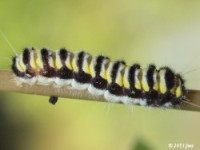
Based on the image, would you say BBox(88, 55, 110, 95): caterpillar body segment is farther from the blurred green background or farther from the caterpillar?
the blurred green background

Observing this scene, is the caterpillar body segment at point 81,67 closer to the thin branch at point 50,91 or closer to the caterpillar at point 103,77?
the caterpillar at point 103,77

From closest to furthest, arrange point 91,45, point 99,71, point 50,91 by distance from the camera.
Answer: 1. point 50,91
2. point 99,71
3. point 91,45

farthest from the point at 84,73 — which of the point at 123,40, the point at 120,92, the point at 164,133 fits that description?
the point at 123,40

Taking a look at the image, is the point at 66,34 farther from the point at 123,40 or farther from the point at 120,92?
the point at 120,92

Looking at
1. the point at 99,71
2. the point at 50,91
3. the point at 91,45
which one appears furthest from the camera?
the point at 91,45

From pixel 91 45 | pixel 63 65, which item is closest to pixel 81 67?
pixel 63 65

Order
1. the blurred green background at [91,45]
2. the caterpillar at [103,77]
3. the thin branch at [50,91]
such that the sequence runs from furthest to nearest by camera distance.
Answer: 1. the blurred green background at [91,45]
2. the caterpillar at [103,77]
3. the thin branch at [50,91]

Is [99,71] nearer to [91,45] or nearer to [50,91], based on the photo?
[50,91]

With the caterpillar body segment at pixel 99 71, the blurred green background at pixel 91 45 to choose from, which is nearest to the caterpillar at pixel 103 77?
the caterpillar body segment at pixel 99 71
